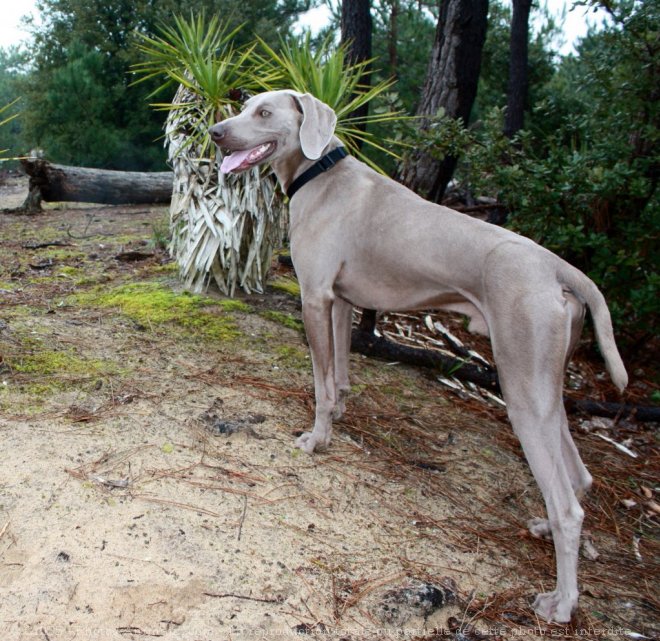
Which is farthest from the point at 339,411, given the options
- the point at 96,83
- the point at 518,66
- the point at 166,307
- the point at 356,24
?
the point at 96,83

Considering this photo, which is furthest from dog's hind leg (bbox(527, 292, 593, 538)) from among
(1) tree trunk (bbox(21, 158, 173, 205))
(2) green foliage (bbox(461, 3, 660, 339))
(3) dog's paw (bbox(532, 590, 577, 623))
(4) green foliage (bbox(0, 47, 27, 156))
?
(4) green foliage (bbox(0, 47, 27, 156))

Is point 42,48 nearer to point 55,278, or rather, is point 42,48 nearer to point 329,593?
point 55,278

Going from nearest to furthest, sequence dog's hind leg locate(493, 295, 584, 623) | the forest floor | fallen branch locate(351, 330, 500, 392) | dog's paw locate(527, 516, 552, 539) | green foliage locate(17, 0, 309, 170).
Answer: the forest floor → dog's hind leg locate(493, 295, 584, 623) → dog's paw locate(527, 516, 552, 539) → fallen branch locate(351, 330, 500, 392) → green foliage locate(17, 0, 309, 170)

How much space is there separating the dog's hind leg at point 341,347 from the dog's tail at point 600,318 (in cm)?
131

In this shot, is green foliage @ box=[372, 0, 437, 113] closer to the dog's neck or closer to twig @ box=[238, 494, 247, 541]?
the dog's neck

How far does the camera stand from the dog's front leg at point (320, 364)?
339cm

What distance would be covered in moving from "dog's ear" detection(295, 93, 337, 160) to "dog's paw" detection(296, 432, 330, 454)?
134 centimetres

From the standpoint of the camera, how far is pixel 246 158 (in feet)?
11.2

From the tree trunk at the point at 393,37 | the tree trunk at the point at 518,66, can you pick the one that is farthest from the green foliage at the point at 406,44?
the tree trunk at the point at 518,66

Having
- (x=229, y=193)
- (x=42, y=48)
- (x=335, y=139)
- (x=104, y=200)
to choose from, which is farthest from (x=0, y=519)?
(x=42, y=48)

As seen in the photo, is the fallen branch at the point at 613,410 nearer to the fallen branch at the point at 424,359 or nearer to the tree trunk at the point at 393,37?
the fallen branch at the point at 424,359

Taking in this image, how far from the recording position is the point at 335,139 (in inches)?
145

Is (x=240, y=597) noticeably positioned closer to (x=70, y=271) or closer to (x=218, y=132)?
(x=218, y=132)

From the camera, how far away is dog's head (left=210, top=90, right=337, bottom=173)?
3.36m
